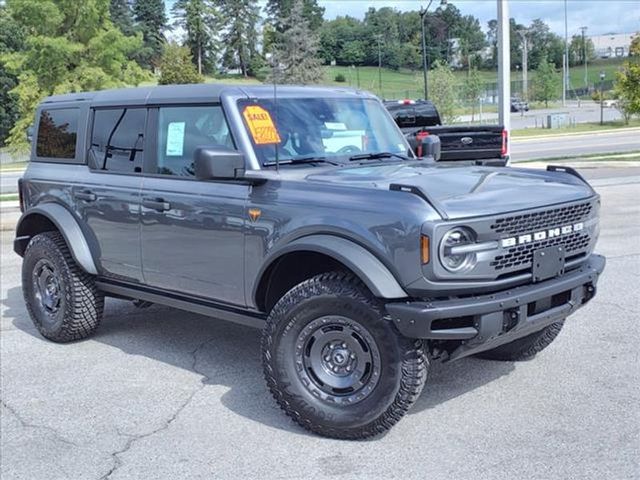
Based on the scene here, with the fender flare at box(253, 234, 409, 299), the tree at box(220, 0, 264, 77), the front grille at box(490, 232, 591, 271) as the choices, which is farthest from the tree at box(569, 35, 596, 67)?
the fender flare at box(253, 234, 409, 299)

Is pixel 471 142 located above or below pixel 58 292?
above

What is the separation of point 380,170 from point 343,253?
95cm

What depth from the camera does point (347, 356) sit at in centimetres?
418

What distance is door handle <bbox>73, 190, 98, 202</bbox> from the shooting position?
5809 millimetres

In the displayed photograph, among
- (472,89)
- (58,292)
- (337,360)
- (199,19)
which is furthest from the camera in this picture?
(472,89)

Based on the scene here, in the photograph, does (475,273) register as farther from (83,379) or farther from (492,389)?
(83,379)

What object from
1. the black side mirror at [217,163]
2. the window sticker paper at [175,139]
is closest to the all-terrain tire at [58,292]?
the window sticker paper at [175,139]

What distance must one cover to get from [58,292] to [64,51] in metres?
33.6

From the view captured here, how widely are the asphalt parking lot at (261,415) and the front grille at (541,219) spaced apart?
1.09 m

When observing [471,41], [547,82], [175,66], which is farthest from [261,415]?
[471,41]

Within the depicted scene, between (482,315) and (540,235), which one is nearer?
(482,315)

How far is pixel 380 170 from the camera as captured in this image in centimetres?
478

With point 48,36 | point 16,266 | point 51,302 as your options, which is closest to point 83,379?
point 51,302

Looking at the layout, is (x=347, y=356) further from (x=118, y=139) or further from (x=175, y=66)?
(x=175, y=66)
